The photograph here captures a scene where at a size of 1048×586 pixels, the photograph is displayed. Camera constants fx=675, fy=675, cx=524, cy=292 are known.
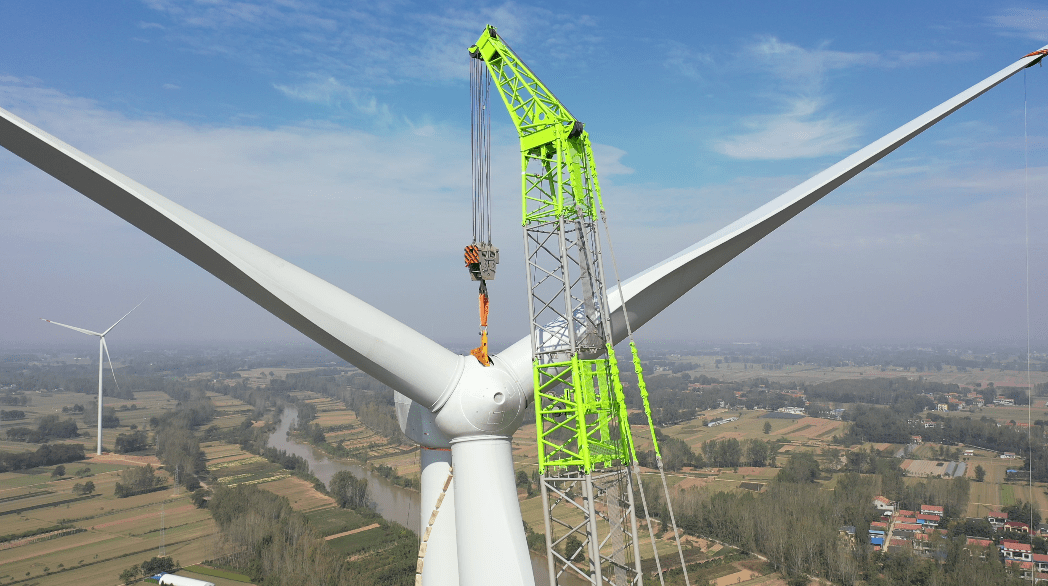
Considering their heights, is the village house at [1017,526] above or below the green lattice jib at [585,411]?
below

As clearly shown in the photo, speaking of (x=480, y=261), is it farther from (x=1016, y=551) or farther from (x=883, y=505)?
(x=883, y=505)

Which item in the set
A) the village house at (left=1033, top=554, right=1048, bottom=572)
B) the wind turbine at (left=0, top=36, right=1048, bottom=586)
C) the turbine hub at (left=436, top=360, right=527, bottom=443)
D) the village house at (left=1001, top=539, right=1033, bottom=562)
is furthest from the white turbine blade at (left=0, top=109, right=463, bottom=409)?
the village house at (left=1001, top=539, right=1033, bottom=562)

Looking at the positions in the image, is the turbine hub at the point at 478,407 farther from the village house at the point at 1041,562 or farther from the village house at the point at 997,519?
the village house at the point at 997,519

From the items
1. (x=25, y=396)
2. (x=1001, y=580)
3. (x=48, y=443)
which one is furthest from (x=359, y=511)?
(x=25, y=396)

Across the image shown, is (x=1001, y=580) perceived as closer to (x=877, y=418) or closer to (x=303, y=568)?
(x=303, y=568)

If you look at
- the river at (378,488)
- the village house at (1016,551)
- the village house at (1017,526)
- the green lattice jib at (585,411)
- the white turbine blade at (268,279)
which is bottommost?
the river at (378,488)

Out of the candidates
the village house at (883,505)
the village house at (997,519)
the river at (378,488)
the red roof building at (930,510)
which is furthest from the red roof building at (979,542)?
the river at (378,488)
